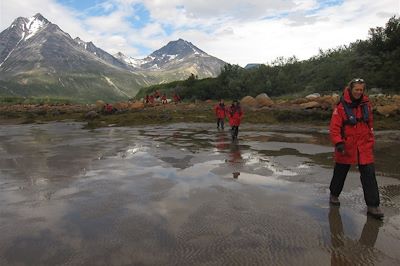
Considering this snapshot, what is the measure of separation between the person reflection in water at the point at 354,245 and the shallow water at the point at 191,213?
0.01 metres

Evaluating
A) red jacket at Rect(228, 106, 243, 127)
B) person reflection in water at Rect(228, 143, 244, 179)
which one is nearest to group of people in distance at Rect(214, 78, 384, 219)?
person reflection in water at Rect(228, 143, 244, 179)

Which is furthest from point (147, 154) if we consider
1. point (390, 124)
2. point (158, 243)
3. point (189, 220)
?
point (390, 124)

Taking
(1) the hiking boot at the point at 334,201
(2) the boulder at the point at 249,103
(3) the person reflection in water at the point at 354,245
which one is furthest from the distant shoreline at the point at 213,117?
(3) the person reflection in water at the point at 354,245

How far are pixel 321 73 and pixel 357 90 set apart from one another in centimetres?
3219

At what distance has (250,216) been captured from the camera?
583cm

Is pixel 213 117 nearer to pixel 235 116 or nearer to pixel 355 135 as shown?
pixel 235 116

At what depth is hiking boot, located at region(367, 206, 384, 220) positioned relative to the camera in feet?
18.3

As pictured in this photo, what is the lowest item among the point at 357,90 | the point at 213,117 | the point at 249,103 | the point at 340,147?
the point at 213,117

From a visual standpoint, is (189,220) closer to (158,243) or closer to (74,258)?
(158,243)

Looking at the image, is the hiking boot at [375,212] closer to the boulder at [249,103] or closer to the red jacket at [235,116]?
the red jacket at [235,116]

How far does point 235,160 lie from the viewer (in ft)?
35.9

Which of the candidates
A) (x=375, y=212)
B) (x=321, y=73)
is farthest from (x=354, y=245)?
(x=321, y=73)

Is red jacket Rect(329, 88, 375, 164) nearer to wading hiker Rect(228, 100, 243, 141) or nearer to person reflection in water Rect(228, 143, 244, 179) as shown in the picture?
person reflection in water Rect(228, 143, 244, 179)

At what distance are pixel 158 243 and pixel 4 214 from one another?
278cm
